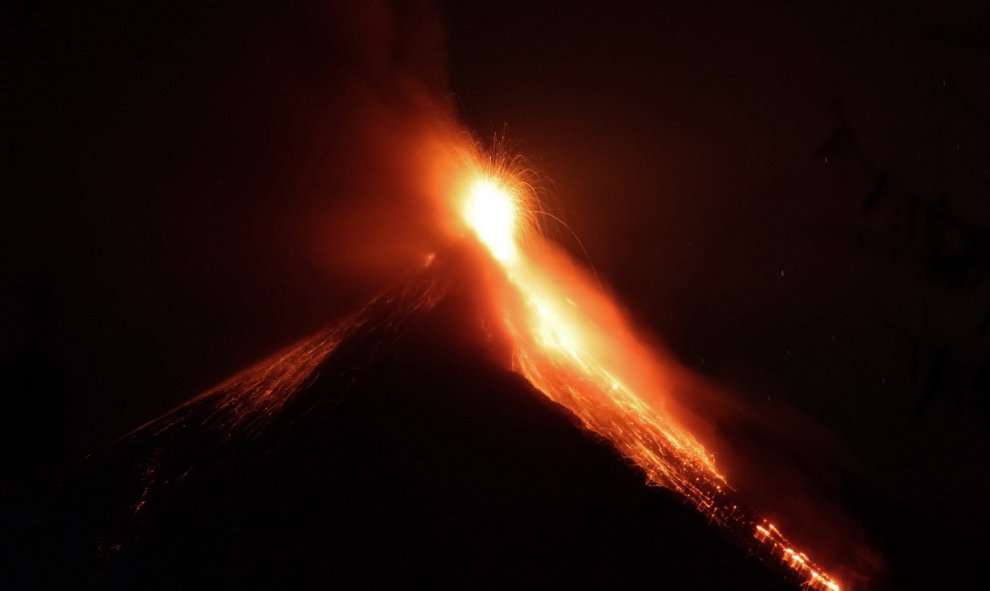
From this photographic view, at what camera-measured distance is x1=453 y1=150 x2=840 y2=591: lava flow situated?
157 inches

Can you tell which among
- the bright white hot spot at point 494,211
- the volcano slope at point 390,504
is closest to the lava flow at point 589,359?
the bright white hot spot at point 494,211

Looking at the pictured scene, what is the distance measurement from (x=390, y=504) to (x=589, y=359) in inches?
104

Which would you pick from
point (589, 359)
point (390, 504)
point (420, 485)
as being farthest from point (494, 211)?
point (390, 504)

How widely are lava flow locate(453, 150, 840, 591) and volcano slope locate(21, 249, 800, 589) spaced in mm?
273

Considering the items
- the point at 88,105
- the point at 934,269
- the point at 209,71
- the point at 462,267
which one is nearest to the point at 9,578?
the point at 462,267

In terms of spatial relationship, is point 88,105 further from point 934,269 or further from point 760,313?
point 934,269

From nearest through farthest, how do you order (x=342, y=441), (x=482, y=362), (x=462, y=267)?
1. (x=342, y=441)
2. (x=482, y=362)
3. (x=462, y=267)

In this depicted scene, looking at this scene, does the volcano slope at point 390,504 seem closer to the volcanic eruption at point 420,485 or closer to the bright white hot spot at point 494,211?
the volcanic eruption at point 420,485

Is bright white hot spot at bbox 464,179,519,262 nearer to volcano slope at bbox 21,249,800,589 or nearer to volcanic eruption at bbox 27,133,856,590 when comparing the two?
volcanic eruption at bbox 27,133,856,590

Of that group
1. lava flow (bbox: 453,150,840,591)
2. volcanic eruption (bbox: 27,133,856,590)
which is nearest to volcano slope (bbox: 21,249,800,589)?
volcanic eruption (bbox: 27,133,856,590)

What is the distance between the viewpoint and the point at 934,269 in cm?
597

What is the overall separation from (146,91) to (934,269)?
20.0ft

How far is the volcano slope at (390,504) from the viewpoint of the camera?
335 cm

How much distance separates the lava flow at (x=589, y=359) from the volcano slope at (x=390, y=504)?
0.90 feet
